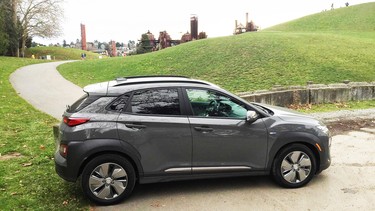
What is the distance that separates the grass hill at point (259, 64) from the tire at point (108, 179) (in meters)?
10.6

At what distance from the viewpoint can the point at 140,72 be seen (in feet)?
69.0

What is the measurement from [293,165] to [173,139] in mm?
1892

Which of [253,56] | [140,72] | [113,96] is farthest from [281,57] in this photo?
[113,96]

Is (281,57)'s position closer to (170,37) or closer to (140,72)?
(140,72)

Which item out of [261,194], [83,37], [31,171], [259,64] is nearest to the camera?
[261,194]

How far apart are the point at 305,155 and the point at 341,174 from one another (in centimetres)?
104

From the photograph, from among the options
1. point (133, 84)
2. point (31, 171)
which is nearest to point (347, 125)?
point (133, 84)

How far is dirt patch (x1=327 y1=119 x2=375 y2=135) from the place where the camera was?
8906 millimetres

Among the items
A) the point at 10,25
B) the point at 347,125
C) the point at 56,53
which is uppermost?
the point at 10,25

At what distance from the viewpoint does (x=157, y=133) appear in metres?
4.87

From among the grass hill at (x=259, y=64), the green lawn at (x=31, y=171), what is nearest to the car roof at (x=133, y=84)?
the green lawn at (x=31, y=171)

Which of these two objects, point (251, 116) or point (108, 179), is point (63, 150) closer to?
point (108, 179)

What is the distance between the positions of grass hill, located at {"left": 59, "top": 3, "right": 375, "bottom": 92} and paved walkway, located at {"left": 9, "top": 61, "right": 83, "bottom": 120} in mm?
1375

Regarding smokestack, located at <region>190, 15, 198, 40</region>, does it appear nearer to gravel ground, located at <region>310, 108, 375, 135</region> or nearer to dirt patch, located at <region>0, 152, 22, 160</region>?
gravel ground, located at <region>310, 108, 375, 135</region>
